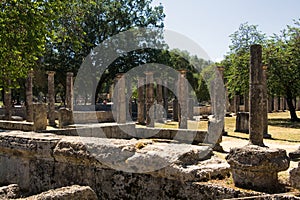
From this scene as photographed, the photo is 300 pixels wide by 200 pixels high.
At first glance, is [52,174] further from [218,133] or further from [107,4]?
[107,4]

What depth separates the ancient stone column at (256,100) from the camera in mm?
11602

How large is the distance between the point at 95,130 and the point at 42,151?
7.29m

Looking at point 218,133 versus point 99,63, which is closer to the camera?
point 218,133

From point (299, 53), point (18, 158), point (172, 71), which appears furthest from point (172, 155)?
point (172, 71)

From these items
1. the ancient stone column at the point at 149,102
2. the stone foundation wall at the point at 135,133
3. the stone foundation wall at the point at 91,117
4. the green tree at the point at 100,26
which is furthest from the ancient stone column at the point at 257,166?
the green tree at the point at 100,26

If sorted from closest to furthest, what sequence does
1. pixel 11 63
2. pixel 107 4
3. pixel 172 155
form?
pixel 172 155 < pixel 11 63 < pixel 107 4

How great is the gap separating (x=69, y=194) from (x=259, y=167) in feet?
7.59

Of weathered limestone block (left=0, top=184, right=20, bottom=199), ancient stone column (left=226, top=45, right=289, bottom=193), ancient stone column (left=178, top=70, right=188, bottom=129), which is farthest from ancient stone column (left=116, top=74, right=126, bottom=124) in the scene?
ancient stone column (left=226, top=45, right=289, bottom=193)

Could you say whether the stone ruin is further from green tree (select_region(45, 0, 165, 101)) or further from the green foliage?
green tree (select_region(45, 0, 165, 101))

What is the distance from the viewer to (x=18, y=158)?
5.77 metres

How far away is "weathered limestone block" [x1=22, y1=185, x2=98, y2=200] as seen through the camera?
13.1 ft

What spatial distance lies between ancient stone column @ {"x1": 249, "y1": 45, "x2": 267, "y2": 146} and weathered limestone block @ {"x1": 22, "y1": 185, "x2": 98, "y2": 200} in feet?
28.0

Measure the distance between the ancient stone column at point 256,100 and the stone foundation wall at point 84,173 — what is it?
7.56 metres

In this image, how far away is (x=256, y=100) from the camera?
11.8 metres
